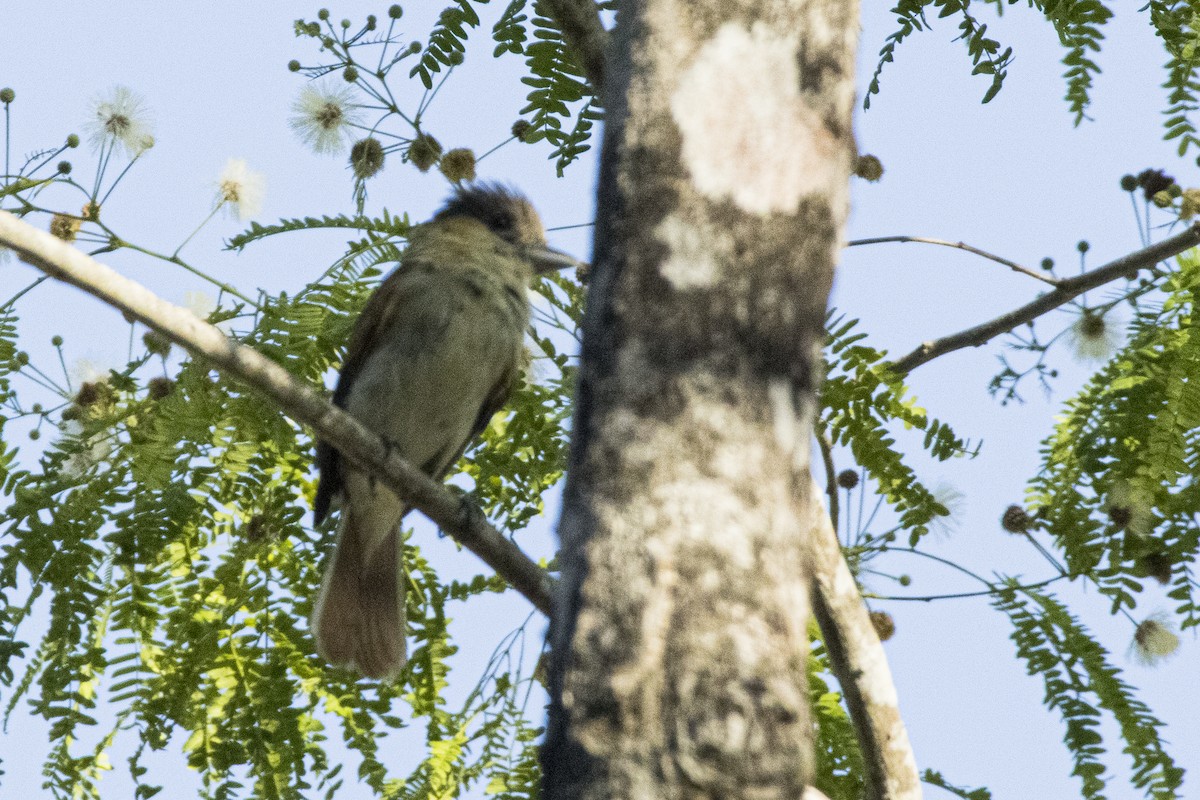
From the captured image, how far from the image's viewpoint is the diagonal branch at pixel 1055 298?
12.8ft

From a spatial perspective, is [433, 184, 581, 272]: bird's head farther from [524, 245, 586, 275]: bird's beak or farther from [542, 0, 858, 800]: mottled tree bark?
[542, 0, 858, 800]: mottled tree bark

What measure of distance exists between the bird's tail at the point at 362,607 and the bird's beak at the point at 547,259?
1.21m

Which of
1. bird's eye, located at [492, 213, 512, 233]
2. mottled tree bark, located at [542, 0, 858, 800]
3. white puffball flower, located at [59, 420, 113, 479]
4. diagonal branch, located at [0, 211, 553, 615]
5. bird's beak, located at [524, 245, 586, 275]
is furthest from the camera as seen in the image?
bird's eye, located at [492, 213, 512, 233]

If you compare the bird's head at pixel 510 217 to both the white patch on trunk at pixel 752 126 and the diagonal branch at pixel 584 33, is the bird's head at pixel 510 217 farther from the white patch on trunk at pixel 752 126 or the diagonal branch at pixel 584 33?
the white patch on trunk at pixel 752 126

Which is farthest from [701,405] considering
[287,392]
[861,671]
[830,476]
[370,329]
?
[370,329]

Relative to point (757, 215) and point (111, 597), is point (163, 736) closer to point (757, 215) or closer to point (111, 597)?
point (111, 597)

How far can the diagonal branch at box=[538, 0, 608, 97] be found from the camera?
11.3 ft

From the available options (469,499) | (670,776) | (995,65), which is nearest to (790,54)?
(670,776)

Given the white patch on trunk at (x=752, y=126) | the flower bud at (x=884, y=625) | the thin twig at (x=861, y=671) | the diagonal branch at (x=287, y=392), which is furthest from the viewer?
the flower bud at (x=884, y=625)

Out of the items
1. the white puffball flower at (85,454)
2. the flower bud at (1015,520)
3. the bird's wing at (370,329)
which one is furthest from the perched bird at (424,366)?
the flower bud at (1015,520)

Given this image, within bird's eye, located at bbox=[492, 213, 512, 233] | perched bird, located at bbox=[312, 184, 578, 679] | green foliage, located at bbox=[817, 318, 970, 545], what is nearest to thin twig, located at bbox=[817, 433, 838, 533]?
green foliage, located at bbox=[817, 318, 970, 545]

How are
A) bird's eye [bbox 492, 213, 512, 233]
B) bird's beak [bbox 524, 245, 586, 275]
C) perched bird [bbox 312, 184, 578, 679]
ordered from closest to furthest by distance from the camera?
1. perched bird [bbox 312, 184, 578, 679]
2. bird's beak [bbox 524, 245, 586, 275]
3. bird's eye [bbox 492, 213, 512, 233]

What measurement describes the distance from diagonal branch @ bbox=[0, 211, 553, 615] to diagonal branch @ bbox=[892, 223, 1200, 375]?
118 centimetres

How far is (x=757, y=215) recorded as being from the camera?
2.05m
